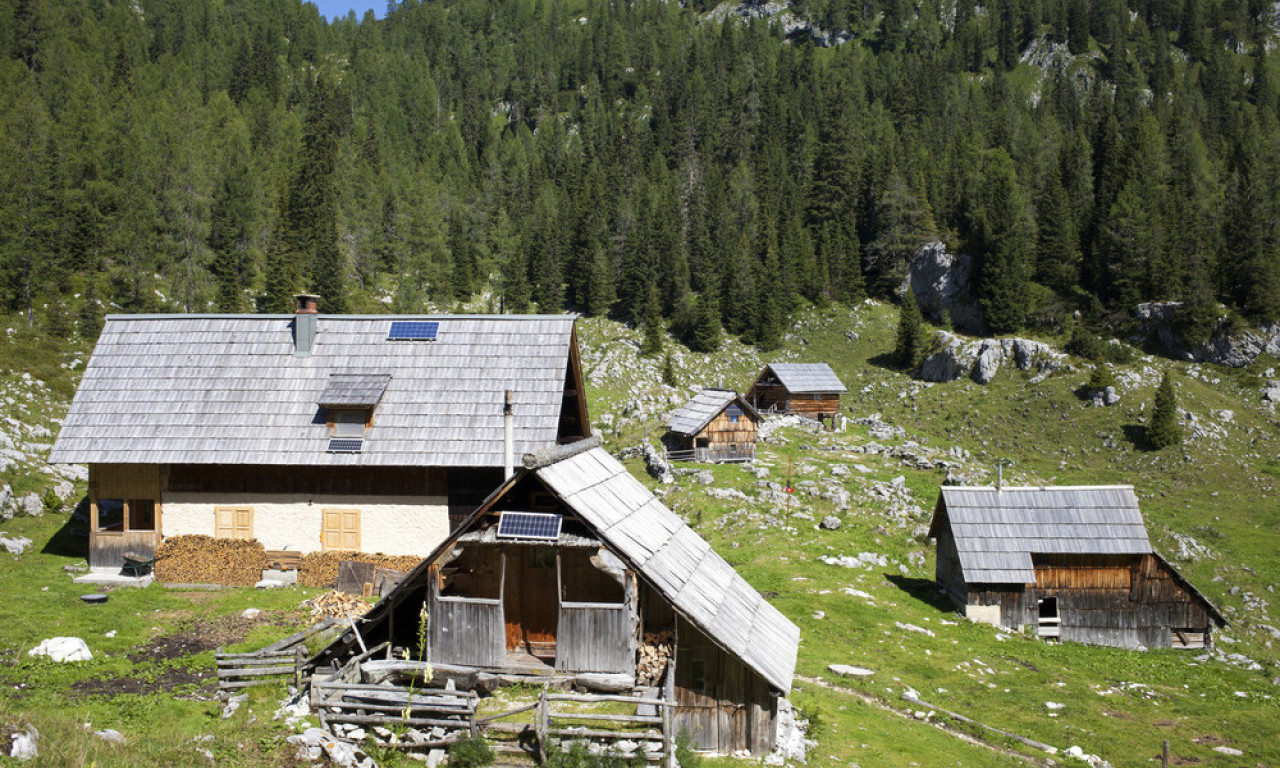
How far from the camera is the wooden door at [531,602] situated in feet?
50.4

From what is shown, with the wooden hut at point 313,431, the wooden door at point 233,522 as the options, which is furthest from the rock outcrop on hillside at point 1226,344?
the wooden door at point 233,522

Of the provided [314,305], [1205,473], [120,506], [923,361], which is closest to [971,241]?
[923,361]

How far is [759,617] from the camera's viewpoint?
1667 cm

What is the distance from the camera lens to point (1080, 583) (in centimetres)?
2944

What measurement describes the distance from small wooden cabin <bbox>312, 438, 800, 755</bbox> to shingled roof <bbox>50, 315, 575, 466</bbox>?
28.0ft

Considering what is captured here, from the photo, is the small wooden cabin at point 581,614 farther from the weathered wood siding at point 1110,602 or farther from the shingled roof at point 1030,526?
the weathered wood siding at point 1110,602

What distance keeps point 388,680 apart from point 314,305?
16.5m

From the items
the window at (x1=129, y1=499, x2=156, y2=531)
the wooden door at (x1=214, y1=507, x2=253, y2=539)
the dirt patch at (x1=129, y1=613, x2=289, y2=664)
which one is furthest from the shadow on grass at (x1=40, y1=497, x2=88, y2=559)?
the dirt patch at (x1=129, y1=613, x2=289, y2=664)

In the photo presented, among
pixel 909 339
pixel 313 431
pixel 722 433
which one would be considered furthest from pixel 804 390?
pixel 313 431

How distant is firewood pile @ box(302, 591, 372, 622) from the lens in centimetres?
2034

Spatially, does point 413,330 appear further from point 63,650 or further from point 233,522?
point 63,650

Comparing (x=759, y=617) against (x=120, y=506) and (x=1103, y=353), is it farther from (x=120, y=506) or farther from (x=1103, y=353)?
Answer: (x=1103, y=353)

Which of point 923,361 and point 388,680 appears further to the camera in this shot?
point 923,361

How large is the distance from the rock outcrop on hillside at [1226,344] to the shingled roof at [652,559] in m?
Result: 63.6
